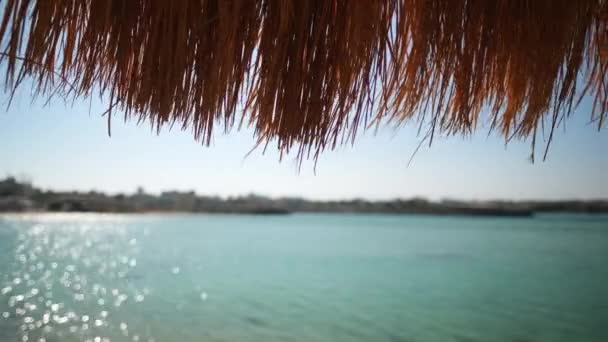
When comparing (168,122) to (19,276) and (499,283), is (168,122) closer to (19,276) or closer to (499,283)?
(19,276)

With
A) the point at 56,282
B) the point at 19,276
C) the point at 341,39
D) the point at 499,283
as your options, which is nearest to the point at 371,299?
the point at 499,283

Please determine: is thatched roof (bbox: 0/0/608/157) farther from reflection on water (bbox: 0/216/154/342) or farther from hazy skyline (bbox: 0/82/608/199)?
reflection on water (bbox: 0/216/154/342)

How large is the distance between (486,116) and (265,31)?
0.47 m

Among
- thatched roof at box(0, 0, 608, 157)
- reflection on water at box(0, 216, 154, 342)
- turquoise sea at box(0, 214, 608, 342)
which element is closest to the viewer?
thatched roof at box(0, 0, 608, 157)

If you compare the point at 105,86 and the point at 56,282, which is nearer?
the point at 105,86

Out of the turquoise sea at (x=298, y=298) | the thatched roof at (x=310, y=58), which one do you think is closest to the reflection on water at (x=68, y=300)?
the turquoise sea at (x=298, y=298)

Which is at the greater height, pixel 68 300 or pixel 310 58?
pixel 310 58

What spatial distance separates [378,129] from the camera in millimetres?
800

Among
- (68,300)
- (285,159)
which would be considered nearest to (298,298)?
(68,300)

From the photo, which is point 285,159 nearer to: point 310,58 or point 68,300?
point 310,58

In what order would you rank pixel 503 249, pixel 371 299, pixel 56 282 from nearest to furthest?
pixel 371 299 → pixel 56 282 → pixel 503 249

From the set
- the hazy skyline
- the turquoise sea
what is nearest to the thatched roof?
the hazy skyline

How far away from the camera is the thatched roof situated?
23.8 inches

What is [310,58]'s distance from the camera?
0.66 m
